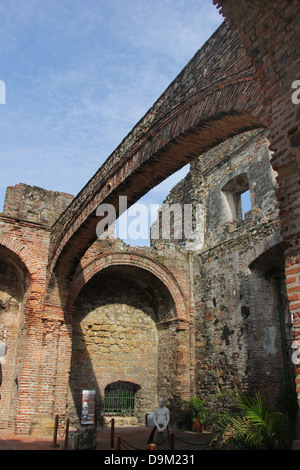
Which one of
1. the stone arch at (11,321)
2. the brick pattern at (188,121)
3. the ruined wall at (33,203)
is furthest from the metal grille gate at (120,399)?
the brick pattern at (188,121)

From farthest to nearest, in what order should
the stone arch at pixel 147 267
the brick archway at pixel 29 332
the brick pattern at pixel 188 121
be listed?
the stone arch at pixel 147 267 < the brick archway at pixel 29 332 < the brick pattern at pixel 188 121

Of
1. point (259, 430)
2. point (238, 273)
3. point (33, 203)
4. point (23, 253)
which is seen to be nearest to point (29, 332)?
point (23, 253)

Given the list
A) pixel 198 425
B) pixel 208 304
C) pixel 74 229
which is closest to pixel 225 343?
pixel 208 304

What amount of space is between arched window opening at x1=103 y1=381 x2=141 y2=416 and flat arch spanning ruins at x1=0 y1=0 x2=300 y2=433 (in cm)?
21

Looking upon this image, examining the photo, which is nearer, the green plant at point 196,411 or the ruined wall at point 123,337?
the green plant at point 196,411

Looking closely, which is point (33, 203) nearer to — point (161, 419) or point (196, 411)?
point (161, 419)

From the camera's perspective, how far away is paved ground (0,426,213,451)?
23.8 feet

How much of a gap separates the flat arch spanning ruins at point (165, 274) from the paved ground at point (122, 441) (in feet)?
1.92

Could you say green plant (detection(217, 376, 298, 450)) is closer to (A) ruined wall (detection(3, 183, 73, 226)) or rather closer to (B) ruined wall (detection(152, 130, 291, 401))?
(B) ruined wall (detection(152, 130, 291, 401))

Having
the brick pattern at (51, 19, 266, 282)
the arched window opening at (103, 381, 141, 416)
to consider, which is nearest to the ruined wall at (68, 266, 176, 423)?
the arched window opening at (103, 381, 141, 416)

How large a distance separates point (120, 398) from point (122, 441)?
195 inches

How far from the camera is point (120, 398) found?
11.7m

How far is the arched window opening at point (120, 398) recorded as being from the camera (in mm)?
11383

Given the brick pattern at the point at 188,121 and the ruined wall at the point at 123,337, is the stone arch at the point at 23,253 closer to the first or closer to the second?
the ruined wall at the point at 123,337
